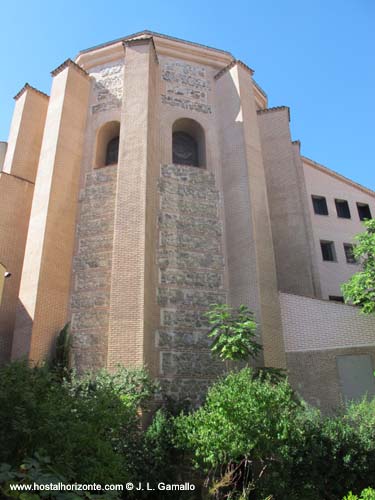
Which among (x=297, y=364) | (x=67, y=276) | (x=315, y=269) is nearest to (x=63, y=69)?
(x=67, y=276)

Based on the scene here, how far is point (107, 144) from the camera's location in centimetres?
1549

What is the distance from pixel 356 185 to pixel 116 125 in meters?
11.8

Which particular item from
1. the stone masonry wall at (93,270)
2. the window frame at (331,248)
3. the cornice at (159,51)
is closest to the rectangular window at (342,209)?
the window frame at (331,248)

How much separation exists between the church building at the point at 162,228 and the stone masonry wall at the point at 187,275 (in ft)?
0.12

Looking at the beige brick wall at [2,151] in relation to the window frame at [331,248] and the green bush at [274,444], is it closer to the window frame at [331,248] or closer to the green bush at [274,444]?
the window frame at [331,248]

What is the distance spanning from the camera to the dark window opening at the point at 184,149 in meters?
15.4

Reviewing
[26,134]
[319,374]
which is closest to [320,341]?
[319,374]

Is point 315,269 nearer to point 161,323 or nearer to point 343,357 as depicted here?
point 343,357

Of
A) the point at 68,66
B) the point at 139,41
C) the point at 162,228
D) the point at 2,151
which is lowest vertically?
the point at 162,228

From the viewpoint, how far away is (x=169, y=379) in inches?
435

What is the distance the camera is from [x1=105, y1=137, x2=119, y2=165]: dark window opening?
15242 mm

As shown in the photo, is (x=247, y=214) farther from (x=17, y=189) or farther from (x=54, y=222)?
(x=17, y=189)

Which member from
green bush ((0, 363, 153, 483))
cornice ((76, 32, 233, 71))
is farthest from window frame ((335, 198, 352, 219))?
green bush ((0, 363, 153, 483))

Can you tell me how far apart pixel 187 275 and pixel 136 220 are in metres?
2.11
